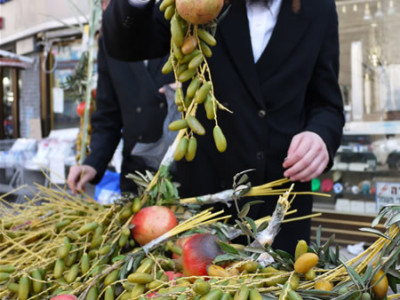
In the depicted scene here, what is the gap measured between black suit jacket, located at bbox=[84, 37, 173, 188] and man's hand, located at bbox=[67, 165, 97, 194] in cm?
8

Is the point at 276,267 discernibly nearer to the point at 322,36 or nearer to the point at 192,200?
the point at 192,200

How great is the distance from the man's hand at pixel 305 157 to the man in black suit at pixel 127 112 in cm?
70

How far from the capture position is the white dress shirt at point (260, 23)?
113cm

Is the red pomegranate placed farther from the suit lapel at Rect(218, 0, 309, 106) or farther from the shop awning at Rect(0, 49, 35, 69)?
the shop awning at Rect(0, 49, 35, 69)

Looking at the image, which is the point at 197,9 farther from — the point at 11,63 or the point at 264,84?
the point at 11,63

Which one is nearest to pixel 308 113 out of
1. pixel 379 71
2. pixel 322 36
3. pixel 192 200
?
pixel 322 36

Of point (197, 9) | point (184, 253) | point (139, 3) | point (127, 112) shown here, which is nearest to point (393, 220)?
point (184, 253)

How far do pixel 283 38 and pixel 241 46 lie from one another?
0.11 metres

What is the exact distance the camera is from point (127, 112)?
1638 millimetres

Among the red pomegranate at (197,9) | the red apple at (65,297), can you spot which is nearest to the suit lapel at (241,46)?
the red pomegranate at (197,9)

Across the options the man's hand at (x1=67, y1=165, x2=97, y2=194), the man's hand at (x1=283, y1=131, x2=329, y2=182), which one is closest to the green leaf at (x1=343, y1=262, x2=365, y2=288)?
the man's hand at (x1=283, y1=131, x2=329, y2=182)

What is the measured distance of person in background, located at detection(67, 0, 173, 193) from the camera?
1.57 metres

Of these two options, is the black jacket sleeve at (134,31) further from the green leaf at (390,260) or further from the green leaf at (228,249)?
the green leaf at (390,260)

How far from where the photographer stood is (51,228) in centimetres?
87
